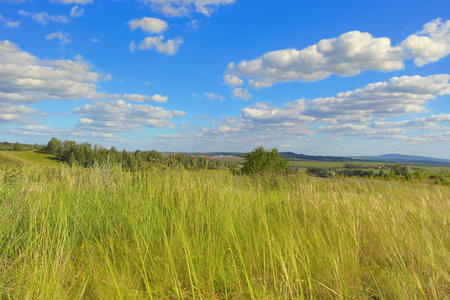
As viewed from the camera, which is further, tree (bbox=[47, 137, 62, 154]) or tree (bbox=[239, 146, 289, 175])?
tree (bbox=[239, 146, 289, 175])

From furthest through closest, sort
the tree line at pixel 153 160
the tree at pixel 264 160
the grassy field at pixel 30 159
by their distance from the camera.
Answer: the tree at pixel 264 160 < the grassy field at pixel 30 159 < the tree line at pixel 153 160

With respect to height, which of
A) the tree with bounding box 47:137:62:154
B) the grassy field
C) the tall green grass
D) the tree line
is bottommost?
the tall green grass

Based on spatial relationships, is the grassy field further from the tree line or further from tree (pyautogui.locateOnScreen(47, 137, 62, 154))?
the tree line

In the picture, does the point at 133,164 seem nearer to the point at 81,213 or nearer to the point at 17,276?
the point at 81,213

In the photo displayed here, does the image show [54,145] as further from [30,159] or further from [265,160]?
[265,160]

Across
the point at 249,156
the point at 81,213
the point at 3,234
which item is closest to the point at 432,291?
the point at 81,213

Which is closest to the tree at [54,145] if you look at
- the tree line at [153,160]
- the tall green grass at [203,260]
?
the tree line at [153,160]

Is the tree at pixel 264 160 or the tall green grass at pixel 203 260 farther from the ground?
the tree at pixel 264 160

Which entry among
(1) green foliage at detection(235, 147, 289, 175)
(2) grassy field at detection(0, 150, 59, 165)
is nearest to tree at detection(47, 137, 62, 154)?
(2) grassy field at detection(0, 150, 59, 165)

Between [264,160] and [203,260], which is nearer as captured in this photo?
[203,260]

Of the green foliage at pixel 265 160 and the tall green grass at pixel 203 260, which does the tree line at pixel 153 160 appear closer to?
the tall green grass at pixel 203 260

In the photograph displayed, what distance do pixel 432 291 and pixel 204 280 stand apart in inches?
77.0

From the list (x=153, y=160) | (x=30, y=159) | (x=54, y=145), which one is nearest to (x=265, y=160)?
(x=54, y=145)

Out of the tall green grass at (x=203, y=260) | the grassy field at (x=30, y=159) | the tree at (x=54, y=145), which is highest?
the tree at (x=54, y=145)
